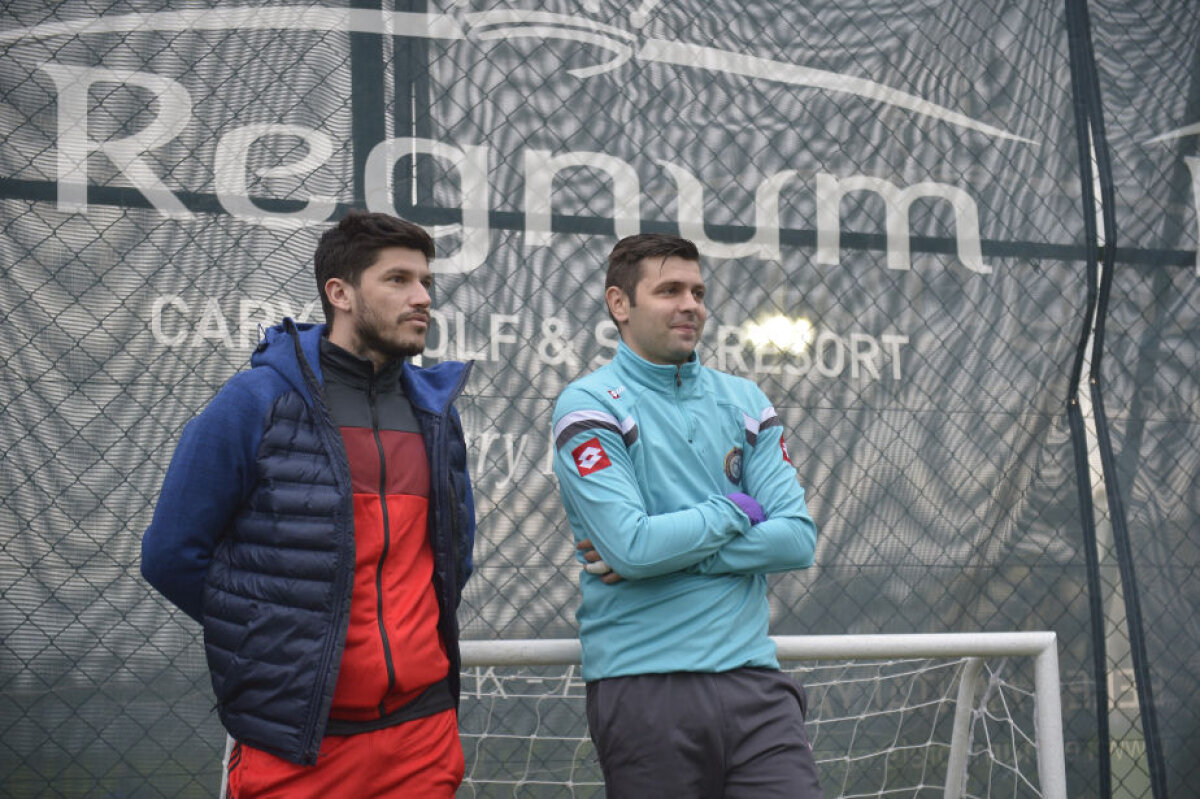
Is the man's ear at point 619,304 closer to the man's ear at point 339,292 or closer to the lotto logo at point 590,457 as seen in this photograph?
the lotto logo at point 590,457

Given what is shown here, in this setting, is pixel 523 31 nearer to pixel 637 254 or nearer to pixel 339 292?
pixel 637 254

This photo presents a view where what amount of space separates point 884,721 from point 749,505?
4.57 feet

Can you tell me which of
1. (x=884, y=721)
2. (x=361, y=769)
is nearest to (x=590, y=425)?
(x=361, y=769)

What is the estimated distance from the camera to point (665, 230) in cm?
314

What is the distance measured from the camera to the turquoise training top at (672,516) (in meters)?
1.89

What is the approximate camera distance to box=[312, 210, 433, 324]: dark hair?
1936 mm

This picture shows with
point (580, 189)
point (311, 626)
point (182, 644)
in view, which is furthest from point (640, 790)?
point (580, 189)

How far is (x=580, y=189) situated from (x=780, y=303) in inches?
27.3

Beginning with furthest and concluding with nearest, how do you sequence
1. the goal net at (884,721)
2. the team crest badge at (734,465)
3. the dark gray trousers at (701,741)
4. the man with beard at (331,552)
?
the goal net at (884,721), the team crest badge at (734,465), the dark gray trousers at (701,741), the man with beard at (331,552)

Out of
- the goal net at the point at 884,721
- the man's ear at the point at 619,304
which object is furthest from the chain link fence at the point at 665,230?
the man's ear at the point at 619,304

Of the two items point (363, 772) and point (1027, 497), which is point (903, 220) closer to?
point (1027, 497)

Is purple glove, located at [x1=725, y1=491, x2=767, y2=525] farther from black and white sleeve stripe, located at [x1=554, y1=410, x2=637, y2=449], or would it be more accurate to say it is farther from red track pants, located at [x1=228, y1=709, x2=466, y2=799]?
red track pants, located at [x1=228, y1=709, x2=466, y2=799]

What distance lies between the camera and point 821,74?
335 centimetres

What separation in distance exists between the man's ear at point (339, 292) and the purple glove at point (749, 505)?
0.79 meters
